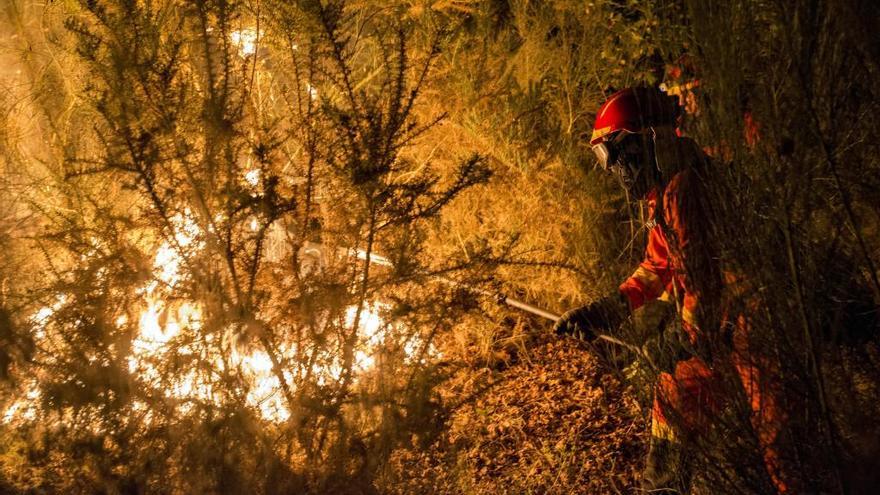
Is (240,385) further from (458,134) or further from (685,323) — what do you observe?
(458,134)

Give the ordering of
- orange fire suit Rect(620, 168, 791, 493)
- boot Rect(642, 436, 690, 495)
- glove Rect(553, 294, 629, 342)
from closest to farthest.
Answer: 1. orange fire suit Rect(620, 168, 791, 493)
2. boot Rect(642, 436, 690, 495)
3. glove Rect(553, 294, 629, 342)

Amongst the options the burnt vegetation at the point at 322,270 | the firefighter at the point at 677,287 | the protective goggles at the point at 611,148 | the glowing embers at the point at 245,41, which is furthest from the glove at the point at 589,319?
the glowing embers at the point at 245,41

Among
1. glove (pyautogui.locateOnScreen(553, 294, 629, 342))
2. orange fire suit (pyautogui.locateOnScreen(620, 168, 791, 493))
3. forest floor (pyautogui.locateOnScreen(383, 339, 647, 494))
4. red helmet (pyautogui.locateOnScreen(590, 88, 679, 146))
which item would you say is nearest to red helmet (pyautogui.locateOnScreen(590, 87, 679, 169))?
red helmet (pyautogui.locateOnScreen(590, 88, 679, 146))

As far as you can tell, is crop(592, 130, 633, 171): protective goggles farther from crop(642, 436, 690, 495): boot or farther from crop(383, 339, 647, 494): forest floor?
crop(642, 436, 690, 495): boot

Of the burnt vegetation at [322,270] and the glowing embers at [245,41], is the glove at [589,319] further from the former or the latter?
the glowing embers at [245,41]

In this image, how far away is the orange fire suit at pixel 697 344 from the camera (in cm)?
269

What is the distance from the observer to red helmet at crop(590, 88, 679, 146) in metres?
3.18

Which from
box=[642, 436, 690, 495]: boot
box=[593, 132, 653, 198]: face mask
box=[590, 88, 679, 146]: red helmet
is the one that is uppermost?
box=[590, 88, 679, 146]: red helmet

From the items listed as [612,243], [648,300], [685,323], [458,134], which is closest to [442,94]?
[458,134]

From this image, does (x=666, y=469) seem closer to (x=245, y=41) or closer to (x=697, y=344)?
(x=697, y=344)

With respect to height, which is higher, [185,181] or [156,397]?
[185,181]

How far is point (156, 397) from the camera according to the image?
118 inches

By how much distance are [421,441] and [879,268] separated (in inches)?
81.2

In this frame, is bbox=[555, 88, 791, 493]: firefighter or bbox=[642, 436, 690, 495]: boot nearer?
bbox=[555, 88, 791, 493]: firefighter
